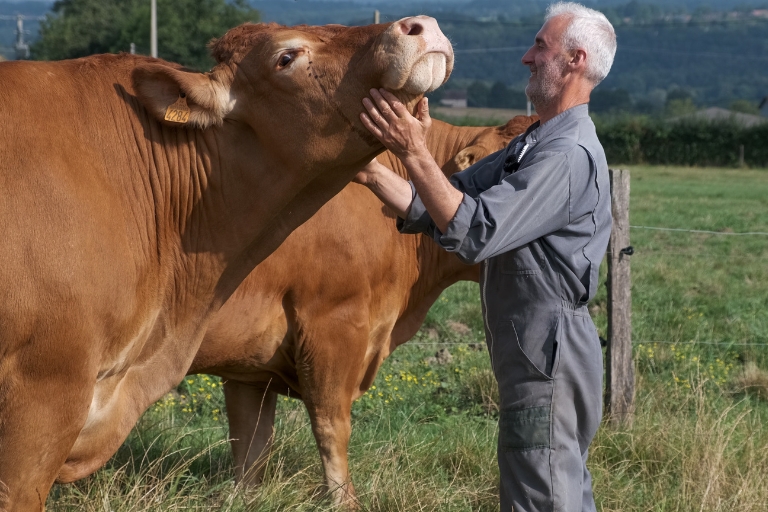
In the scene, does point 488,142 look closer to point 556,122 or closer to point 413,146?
point 556,122

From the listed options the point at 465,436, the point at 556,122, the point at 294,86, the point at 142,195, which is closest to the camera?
the point at 294,86

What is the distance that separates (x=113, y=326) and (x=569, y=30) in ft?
6.22

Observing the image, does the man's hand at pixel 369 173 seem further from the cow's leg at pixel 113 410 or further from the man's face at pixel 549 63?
the cow's leg at pixel 113 410

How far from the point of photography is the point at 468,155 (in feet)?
16.3

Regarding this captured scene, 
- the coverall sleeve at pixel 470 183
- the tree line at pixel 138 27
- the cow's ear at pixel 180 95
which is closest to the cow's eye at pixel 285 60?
the cow's ear at pixel 180 95

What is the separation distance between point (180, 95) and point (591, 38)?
147cm

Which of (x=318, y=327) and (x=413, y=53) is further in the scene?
(x=318, y=327)

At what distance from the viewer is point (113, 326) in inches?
111

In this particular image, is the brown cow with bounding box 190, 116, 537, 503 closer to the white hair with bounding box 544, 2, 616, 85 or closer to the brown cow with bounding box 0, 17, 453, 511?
the brown cow with bounding box 0, 17, 453, 511

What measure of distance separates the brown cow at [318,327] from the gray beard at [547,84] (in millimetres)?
1401

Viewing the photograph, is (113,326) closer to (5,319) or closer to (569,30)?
(5,319)

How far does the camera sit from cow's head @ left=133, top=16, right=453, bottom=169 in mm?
2887

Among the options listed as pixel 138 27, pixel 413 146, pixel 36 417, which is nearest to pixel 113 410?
pixel 36 417

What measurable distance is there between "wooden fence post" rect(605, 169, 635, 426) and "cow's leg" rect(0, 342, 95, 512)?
403 centimetres
